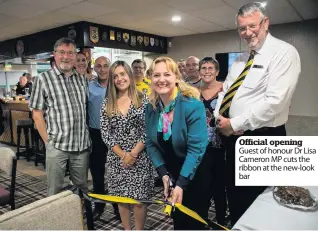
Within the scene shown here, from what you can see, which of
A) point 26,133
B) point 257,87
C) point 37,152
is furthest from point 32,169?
point 257,87

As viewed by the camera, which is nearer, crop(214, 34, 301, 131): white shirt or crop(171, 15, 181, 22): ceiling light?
crop(214, 34, 301, 131): white shirt

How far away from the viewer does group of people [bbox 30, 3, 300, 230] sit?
1447mm

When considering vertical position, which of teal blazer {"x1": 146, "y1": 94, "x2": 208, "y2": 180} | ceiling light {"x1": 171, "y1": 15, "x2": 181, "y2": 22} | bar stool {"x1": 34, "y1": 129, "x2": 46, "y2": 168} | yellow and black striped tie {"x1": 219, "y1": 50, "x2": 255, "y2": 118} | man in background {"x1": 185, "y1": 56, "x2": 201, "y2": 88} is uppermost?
ceiling light {"x1": 171, "y1": 15, "x2": 181, "y2": 22}

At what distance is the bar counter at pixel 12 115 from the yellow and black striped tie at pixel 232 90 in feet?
15.4

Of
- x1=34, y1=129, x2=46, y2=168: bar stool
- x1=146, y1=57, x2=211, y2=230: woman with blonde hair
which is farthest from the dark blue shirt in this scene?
A: x1=34, y1=129, x2=46, y2=168: bar stool

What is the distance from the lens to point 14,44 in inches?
291

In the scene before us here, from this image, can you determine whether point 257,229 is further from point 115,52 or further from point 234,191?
point 115,52

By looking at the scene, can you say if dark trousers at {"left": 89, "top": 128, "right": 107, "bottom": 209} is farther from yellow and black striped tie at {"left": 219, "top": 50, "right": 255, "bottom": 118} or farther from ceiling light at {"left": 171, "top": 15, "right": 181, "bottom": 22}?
ceiling light at {"left": 171, "top": 15, "right": 181, "bottom": 22}

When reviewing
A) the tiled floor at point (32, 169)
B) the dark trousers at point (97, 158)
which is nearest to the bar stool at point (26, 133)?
the tiled floor at point (32, 169)

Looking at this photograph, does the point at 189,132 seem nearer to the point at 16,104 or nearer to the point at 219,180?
the point at 219,180

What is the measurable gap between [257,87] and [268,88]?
7cm

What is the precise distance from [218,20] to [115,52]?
412cm

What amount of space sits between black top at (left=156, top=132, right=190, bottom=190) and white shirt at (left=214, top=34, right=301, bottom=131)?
0.40 metres

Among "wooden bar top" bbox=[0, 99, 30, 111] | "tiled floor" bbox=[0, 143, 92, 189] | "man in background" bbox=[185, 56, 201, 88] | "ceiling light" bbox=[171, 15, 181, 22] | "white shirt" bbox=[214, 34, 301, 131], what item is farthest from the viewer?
"wooden bar top" bbox=[0, 99, 30, 111]
